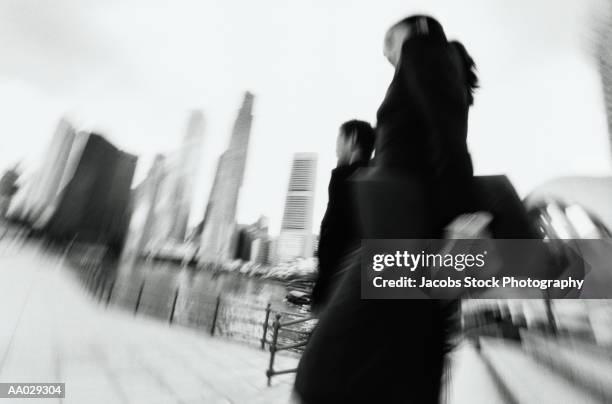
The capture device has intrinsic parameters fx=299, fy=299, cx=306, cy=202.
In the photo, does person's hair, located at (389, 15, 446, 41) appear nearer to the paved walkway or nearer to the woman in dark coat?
the woman in dark coat

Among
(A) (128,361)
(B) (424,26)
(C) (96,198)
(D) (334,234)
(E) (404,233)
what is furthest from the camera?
(C) (96,198)

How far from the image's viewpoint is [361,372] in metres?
Answer: 0.45

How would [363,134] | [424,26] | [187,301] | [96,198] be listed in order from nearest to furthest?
[424,26], [363,134], [187,301], [96,198]

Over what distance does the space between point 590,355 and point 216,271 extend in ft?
166

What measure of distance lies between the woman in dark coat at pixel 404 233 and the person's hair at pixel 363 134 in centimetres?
66

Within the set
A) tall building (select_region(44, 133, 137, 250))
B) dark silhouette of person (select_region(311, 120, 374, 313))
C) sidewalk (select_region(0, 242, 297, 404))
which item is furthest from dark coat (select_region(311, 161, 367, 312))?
tall building (select_region(44, 133, 137, 250))

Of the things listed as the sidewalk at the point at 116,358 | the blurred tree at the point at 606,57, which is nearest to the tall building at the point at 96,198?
the sidewalk at the point at 116,358

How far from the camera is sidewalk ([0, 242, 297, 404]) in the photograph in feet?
9.64

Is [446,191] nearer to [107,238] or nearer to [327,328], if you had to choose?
[327,328]

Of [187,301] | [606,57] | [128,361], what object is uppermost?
[606,57]

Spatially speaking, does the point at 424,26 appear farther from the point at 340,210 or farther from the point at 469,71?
the point at 340,210

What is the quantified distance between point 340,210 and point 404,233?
1.84ft

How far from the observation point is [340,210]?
1.06m

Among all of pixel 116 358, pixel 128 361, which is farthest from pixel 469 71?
pixel 116 358
